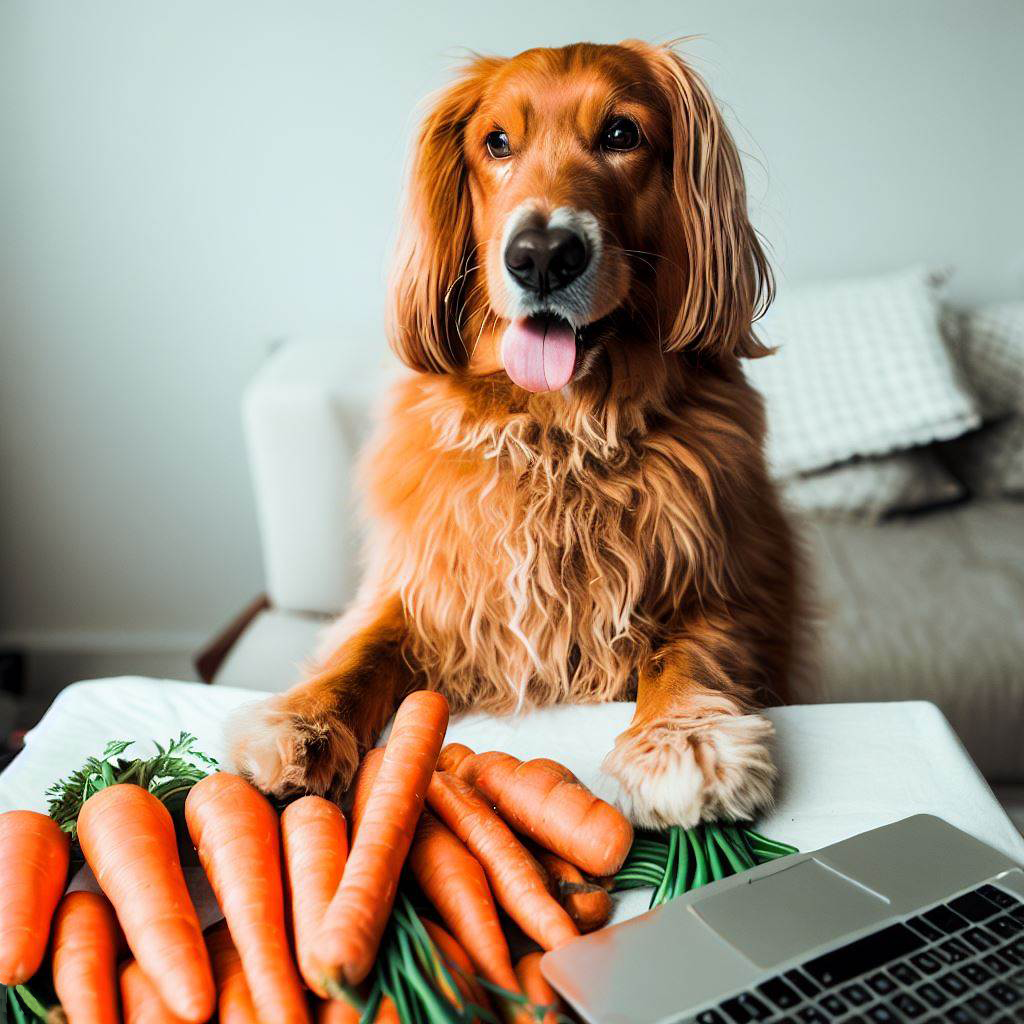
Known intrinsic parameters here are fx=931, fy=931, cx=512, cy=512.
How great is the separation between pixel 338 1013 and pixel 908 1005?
0.41 m

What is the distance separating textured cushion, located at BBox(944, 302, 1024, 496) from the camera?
8.51 feet

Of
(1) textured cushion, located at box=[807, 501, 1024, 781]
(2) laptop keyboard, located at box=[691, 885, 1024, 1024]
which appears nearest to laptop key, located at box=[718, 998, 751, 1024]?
(2) laptop keyboard, located at box=[691, 885, 1024, 1024]

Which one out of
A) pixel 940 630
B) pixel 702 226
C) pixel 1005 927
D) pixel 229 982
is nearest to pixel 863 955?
pixel 1005 927

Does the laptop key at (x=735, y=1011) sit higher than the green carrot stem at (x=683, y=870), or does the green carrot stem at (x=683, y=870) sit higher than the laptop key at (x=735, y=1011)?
the laptop key at (x=735, y=1011)

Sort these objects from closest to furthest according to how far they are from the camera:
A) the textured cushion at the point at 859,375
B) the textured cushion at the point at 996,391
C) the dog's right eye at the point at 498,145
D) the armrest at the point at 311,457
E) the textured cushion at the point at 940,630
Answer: the dog's right eye at the point at 498,145
the textured cushion at the point at 940,630
the armrest at the point at 311,457
the textured cushion at the point at 859,375
the textured cushion at the point at 996,391

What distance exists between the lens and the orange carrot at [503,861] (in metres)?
0.77

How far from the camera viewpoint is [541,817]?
2.90 ft

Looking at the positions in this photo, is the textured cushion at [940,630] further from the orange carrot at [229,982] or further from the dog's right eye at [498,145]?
the orange carrot at [229,982]

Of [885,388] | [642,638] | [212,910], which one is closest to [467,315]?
[642,638]

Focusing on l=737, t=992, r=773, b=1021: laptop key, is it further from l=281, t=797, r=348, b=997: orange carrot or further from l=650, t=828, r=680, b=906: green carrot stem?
l=281, t=797, r=348, b=997: orange carrot

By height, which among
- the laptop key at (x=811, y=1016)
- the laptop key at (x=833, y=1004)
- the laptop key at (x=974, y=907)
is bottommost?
the laptop key at (x=974, y=907)

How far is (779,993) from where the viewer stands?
0.68m

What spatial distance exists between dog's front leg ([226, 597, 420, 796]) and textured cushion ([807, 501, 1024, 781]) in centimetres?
101

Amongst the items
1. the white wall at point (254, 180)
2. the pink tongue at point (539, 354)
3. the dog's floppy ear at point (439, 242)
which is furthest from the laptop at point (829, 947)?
the white wall at point (254, 180)
